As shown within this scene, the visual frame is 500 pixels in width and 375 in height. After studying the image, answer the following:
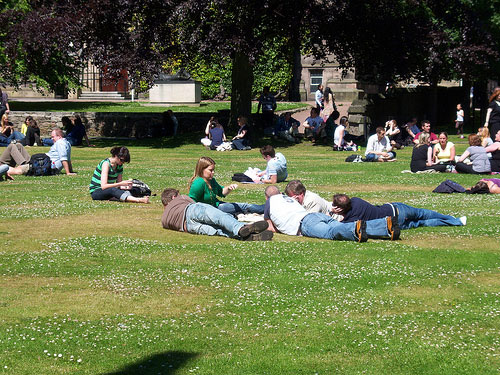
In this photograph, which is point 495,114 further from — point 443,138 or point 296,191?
point 296,191

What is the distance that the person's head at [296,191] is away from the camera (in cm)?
1241

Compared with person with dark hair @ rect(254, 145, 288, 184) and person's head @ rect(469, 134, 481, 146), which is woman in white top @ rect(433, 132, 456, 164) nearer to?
person's head @ rect(469, 134, 481, 146)

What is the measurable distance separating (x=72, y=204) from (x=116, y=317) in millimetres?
7808

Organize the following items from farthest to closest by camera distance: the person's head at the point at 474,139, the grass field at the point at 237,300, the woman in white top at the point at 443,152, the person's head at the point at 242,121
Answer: the person's head at the point at 242,121
the woman in white top at the point at 443,152
the person's head at the point at 474,139
the grass field at the point at 237,300

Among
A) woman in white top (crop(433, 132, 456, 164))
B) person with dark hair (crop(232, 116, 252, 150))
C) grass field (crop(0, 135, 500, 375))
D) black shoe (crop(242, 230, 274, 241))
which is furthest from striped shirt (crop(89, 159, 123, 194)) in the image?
person with dark hair (crop(232, 116, 252, 150))

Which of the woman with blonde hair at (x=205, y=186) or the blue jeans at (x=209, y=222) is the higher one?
the woman with blonde hair at (x=205, y=186)

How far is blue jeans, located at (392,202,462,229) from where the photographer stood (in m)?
12.5

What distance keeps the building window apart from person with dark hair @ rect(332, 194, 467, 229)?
4311 cm

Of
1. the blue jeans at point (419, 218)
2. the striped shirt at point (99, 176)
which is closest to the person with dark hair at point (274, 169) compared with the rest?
the striped shirt at point (99, 176)

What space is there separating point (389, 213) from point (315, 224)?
118 centimetres

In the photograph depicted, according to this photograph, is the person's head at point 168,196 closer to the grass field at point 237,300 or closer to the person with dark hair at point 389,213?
the grass field at point 237,300

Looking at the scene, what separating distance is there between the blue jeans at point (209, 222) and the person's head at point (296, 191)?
1.03 m

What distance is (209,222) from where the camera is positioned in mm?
12250

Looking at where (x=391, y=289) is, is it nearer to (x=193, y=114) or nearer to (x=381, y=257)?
(x=381, y=257)
